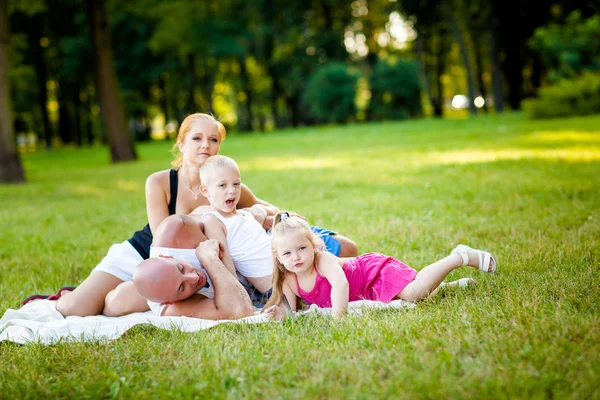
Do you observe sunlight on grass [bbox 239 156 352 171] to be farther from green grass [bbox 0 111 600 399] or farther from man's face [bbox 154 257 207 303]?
man's face [bbox 154 257 207 303]

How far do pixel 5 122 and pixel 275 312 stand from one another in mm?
12570

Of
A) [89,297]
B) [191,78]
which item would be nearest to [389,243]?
[89,297]

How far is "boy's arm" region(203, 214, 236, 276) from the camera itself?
14.7ft

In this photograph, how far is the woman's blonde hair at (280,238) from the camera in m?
4.05

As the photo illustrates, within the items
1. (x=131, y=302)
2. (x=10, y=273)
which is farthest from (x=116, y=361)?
(x=10, y=273)

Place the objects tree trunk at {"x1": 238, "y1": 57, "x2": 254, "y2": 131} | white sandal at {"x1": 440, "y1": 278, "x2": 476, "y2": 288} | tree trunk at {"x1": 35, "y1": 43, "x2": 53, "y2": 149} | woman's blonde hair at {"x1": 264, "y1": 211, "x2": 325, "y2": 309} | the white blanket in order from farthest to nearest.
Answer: tree trunk at {"x1": 238, "y1": 57, "x2": 254, "y2": 131}, tree trunk at {"x1": 35, "y1": 43, "x2": 53, "y2": 149}, white sandal at {"x1": 440, "y1": 278, "x2": 476, "y2": 288}, woman's blonde hair at {"x1": 264, "y1": 211, "x2": 325, "y2": 309}, the white blanket

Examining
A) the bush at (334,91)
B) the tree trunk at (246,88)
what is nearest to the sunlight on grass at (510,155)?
the bush at (334,91)

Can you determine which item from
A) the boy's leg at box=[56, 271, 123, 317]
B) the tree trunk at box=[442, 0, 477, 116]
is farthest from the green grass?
the tree trunk at box=[442, 0, 477, 116]

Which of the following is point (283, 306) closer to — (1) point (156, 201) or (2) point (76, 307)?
(1) point (156, 201)

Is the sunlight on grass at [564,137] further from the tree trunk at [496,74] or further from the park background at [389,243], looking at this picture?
the tree trunk at [496,74]

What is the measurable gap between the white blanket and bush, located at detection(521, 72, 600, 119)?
1983 cm

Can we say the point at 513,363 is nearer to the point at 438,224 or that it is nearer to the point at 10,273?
the point at 438,224

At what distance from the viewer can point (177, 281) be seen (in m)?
4.08

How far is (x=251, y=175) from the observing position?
43.7 ft
